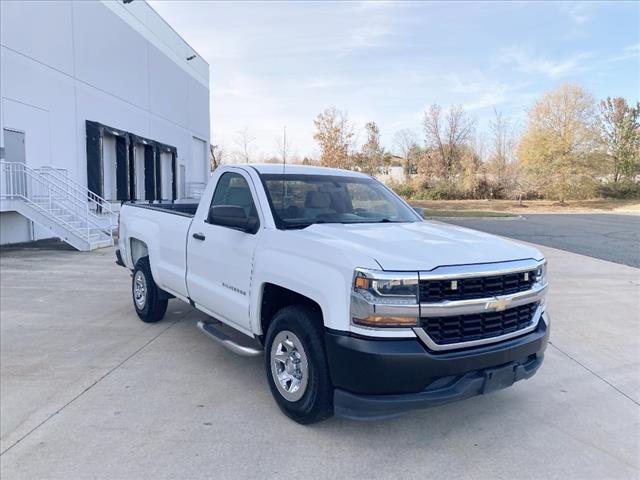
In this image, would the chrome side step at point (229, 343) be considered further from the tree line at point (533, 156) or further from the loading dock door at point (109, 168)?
the tree line at point (533, 156)

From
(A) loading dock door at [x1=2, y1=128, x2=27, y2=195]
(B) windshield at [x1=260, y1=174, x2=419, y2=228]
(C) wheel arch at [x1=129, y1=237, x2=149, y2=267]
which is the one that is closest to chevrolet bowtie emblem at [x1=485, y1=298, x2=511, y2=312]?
(B) windshield at [x1=260, y1=174, x2=419, y2=228]

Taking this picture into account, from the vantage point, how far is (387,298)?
3111mm

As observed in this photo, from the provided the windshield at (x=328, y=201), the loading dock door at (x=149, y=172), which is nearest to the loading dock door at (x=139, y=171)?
the loading dock door at (x=149, y=172)

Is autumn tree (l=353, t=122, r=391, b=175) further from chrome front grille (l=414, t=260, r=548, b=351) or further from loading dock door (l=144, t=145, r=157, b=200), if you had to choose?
chrome front grille (l=414, t=260, r=548, b=351)

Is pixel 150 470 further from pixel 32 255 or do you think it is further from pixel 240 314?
pixel 32 255

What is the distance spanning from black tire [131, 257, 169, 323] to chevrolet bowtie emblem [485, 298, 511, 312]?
4.26 metres

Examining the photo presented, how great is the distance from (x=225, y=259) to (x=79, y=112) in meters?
15.8

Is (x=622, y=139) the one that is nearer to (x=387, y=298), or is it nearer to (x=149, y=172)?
(x=149, y=172)

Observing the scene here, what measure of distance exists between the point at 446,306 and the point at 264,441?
157 centimetres

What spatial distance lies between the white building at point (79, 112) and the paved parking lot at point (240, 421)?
31.1 feet

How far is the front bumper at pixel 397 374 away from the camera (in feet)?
10.1

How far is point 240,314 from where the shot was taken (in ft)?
14.1

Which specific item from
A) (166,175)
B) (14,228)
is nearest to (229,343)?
(14,228)

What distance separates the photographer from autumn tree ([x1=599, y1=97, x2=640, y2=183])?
45.2 m
